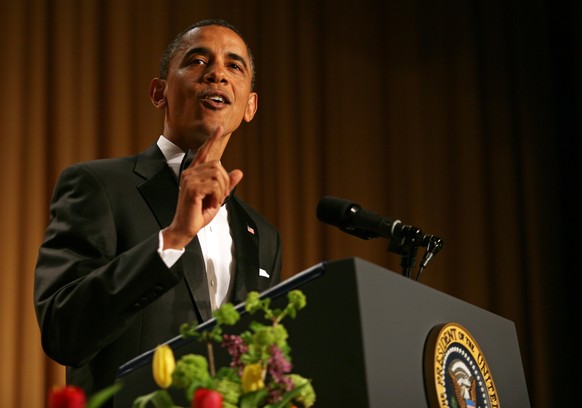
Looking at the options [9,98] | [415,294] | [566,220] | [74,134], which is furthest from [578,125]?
[415,294]

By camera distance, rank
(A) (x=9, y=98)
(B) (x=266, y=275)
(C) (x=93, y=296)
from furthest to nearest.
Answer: (A) (x=9, y=98), (B) (x=266, y=275), (C) (x=93, y=296)

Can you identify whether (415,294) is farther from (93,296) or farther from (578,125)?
(578,125)

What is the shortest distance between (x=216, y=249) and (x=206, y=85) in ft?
1.31

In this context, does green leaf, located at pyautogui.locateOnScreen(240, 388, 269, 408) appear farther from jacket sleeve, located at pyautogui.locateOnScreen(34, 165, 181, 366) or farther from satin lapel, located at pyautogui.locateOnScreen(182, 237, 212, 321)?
satin lapel, located at pyautogui.locateOnScreen(182, 237, 212, 321)

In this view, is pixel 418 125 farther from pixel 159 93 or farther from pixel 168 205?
pixel 168 205

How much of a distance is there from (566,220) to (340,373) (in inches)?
116

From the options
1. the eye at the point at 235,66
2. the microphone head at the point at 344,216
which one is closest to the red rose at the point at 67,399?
the microphone head at the point at 344,216

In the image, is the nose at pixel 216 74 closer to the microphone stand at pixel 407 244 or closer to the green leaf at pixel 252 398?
the microphone stand at pixel 407 244

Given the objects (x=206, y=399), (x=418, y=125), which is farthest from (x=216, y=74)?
(x=418, y=125)

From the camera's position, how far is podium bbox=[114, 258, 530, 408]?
108 cm

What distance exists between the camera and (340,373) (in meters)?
1.09

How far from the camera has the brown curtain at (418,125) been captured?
3.52m

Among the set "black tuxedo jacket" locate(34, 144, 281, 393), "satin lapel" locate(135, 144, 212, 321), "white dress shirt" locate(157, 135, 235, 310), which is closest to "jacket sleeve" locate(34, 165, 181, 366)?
"black tuxedo jacket" locate(34, 144, 281, 393)

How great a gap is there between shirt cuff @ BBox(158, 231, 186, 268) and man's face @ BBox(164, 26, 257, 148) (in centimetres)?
66
